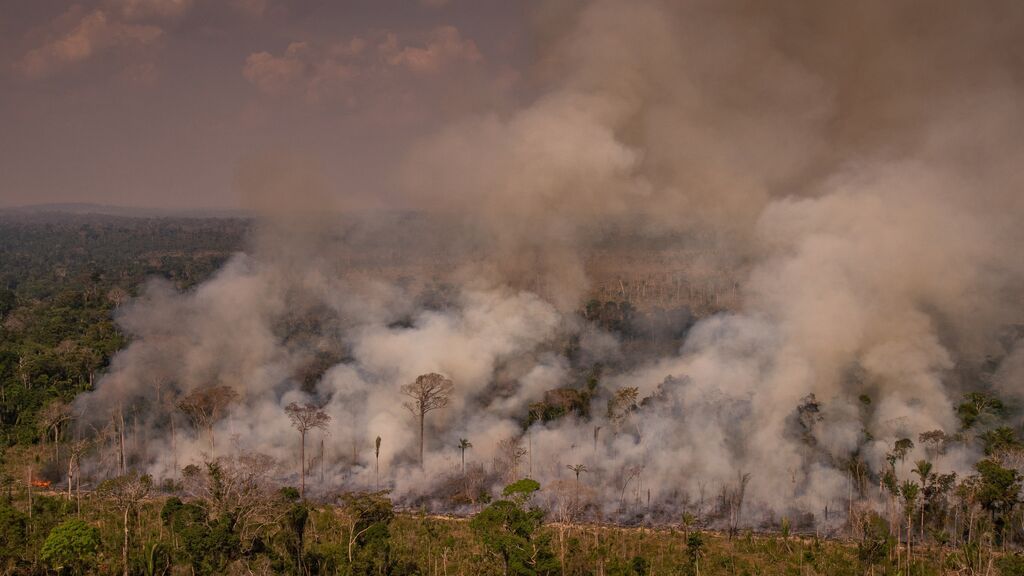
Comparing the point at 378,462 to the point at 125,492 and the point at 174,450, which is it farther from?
the point at 125,492

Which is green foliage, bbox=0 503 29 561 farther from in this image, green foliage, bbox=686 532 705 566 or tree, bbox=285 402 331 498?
green foliage, bbox=686 532 705 566

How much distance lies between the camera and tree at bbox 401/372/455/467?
57.3 meters

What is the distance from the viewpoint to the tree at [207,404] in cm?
5862

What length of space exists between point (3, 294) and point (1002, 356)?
150 m

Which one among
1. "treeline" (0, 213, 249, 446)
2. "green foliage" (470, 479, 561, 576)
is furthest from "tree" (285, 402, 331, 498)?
"treeline" (0, 213, 249, 446)

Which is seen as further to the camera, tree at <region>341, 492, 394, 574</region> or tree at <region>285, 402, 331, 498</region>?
tree at <region>285, 402, 331, 498</region>

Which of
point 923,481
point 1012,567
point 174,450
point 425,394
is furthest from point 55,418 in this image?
point 1012,567

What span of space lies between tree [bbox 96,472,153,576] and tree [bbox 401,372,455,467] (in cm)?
1986

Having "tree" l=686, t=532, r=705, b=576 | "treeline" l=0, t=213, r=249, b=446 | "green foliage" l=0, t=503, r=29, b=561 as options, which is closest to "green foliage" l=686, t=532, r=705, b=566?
"tree" l=686, t=532, r=705, b=576

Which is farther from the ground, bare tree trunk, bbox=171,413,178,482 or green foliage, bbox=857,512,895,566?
bare tree trunk, bbox=171,413,178,482

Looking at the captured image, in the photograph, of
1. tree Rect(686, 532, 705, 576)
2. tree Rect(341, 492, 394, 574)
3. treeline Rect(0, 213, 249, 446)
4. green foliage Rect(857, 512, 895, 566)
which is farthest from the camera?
treeline Rect(0, 213, 249, 446)

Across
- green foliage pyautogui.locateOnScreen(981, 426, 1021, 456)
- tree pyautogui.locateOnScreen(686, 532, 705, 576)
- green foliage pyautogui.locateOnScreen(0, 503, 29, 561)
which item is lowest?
tree pyautogui.locateOnScreen(686, 532, 705, 576)

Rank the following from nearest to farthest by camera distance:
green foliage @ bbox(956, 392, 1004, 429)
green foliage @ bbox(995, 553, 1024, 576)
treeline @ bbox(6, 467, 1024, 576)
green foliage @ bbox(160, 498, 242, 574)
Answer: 1. green foliage @ bbox(160, 498, 242, 574)
2. treeline @ bbox(6, 467, 1024, 576)
3. green foliage @ bbox(995, 553, 1024, 576)
4. green foliage @ bbox(956, 392, 1004, 429)

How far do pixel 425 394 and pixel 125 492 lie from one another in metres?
21.9
